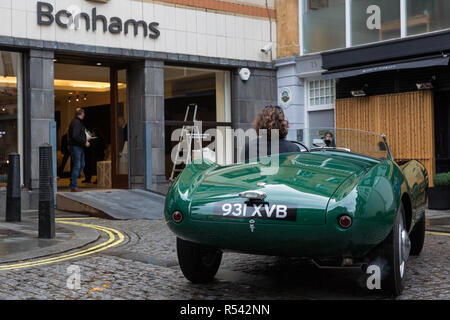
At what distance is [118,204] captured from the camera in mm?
12016

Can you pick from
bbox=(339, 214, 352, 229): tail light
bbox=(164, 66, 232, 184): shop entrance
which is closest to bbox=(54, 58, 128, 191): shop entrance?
bbox=(164, 66, 232, 184): shop entrance

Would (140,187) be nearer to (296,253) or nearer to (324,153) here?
(324,153)

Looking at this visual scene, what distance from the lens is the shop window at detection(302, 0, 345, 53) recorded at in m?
16.1

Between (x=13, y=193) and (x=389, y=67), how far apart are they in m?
8.91

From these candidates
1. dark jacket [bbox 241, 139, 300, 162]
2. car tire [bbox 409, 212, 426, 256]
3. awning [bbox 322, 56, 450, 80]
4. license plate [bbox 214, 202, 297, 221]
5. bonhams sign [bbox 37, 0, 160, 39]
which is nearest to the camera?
license plate [bbox 214, 202, 297, 221]

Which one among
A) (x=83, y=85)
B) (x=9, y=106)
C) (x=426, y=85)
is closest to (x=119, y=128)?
(x=83, y=85)

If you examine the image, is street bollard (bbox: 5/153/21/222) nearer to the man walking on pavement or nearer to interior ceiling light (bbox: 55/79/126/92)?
the man walking on pavement

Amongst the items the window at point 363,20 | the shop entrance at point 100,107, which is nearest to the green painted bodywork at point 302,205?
the window at point 363,20

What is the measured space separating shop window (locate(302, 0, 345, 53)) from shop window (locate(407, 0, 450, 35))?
214 cm

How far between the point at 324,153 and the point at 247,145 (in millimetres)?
709

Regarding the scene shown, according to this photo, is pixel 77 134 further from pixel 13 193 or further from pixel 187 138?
pixel 13 193

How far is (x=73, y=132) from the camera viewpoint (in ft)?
44.4
